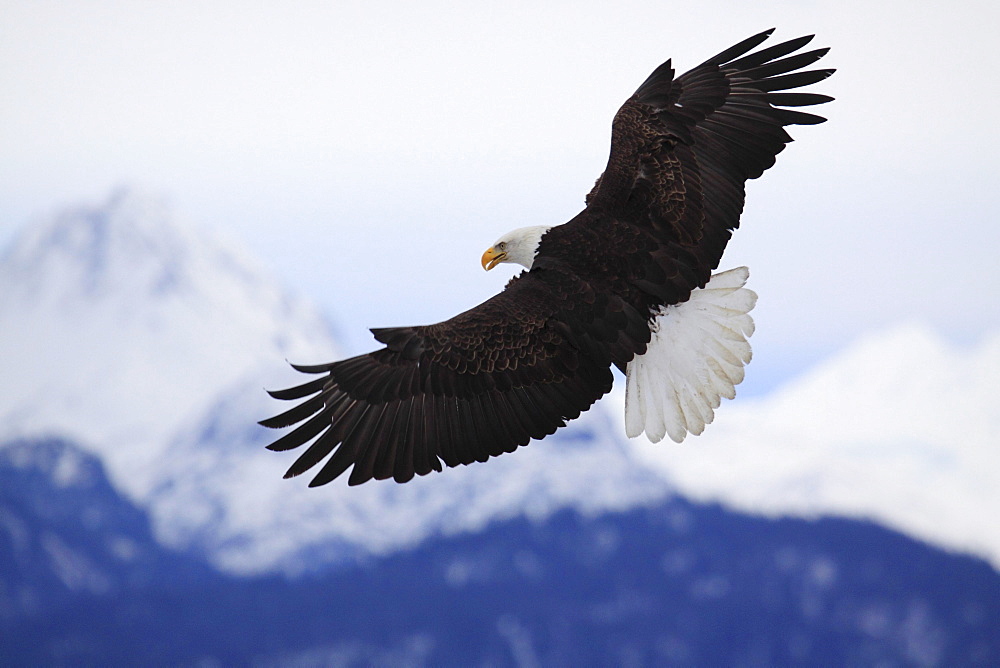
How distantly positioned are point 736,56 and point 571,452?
138 feet

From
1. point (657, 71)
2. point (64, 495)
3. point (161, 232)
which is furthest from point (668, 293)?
A: point (161, 232)

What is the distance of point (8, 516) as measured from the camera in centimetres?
4425

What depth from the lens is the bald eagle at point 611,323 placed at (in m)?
4.24

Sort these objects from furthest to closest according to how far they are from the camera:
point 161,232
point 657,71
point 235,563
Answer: point 161,232
point 235,563
point 657,71

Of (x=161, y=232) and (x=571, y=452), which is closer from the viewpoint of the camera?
(x=571, y=452)

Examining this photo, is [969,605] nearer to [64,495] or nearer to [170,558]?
[170,558]

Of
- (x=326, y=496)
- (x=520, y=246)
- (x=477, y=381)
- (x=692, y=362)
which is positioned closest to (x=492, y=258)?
(x=520, y=246)

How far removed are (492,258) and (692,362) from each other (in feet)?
3.32

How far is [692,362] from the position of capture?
469cm

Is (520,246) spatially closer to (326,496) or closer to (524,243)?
(524,243)

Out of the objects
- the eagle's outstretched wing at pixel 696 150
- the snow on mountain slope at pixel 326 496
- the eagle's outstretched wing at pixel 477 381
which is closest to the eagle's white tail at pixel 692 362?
the eagle's outstretched wing at pixel 696 150

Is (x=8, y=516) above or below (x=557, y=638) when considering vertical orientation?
above

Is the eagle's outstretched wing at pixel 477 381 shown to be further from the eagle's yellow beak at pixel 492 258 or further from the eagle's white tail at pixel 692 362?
the eagle's yellow beak at pixel 492 258

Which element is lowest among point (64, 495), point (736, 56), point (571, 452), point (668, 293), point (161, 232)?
point (668, 293)
